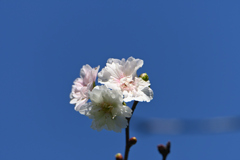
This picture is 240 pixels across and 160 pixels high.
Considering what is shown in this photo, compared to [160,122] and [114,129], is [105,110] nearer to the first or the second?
[114,129]

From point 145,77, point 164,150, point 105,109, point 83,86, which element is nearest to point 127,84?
point 145,77

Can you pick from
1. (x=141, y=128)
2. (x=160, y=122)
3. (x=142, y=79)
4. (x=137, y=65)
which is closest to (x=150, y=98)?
(x=142, y=79)

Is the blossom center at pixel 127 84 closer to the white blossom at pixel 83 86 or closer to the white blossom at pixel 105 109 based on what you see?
the white blossom at pixel 105 109

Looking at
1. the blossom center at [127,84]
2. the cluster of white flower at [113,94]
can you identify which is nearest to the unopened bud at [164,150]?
the cluster of white flower at [113,94]

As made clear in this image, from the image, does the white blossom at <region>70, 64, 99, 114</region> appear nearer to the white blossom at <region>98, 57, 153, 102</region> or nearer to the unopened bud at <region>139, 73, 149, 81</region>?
the white blossom at <region>98, 57, 153, 102</region>

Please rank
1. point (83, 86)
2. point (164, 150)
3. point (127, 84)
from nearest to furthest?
point (164, 150) → point (127, 84) → point (83, 86)

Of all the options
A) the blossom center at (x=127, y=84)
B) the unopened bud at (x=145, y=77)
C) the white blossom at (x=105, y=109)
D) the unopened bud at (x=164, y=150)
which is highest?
the unopened bud at (x=145, y=77)

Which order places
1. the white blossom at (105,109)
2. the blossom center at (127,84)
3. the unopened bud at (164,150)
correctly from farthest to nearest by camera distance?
the blossom center at (127,84) → the white blossom at (105,109) → the unopened bud at (164,150)

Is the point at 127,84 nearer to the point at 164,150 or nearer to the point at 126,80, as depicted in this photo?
the point at 126,80
